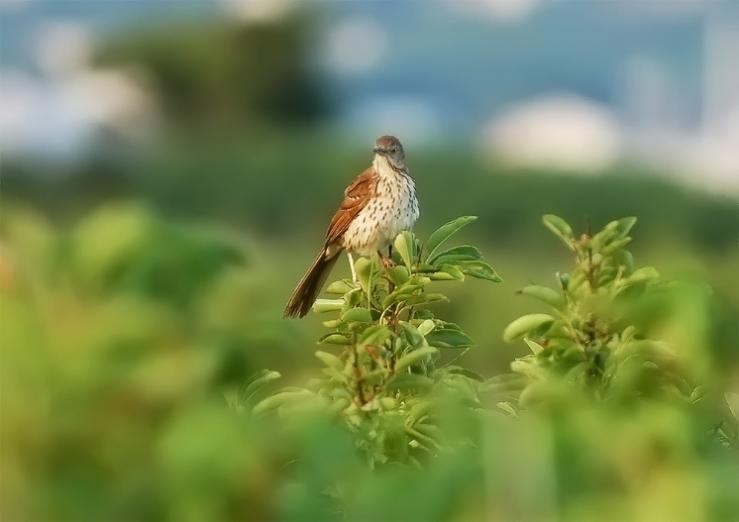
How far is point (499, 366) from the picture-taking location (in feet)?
25.8

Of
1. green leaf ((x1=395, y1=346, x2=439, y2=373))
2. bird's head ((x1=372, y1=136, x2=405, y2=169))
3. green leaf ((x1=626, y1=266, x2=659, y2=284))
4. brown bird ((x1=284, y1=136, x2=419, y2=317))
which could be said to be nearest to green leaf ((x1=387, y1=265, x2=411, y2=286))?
green leaf ((x1=395, y1=346, x2=439, y2=373))

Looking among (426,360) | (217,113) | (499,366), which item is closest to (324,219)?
(217,113)

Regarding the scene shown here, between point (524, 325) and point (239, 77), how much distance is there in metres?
23.0

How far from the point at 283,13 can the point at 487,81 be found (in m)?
6.02

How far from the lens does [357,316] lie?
4.07 ft

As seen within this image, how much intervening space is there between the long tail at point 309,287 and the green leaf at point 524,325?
4.24 feet

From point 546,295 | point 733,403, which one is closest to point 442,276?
point 546,295

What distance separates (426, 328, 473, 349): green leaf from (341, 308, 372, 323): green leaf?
8 centimetres

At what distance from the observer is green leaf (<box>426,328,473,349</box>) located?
4.33 feet

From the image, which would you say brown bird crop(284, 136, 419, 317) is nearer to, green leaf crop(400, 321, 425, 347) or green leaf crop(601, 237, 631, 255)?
green leaf crop(400, 321, 425, 347)

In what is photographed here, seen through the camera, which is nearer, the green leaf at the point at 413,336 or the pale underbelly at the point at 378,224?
the green leaf at the point at 413,336

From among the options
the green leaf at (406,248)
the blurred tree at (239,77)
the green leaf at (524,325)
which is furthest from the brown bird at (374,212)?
the blurred tree at (239,77)

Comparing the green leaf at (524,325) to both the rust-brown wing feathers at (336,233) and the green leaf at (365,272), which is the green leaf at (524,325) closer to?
the green leaf at (365,272)

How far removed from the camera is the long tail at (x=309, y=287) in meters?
2.50
